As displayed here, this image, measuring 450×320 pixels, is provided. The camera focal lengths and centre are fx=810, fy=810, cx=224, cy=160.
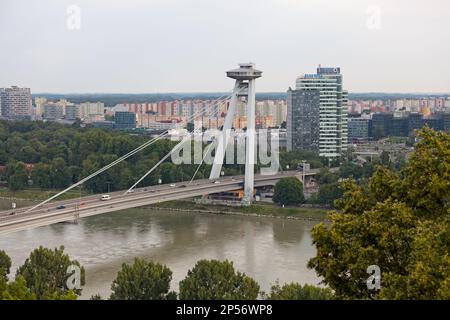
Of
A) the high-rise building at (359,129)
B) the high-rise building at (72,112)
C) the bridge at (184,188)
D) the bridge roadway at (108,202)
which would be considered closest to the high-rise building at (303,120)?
the bridge at (184,188)

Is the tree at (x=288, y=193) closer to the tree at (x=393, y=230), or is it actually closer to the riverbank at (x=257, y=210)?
the riverbank at (x=257, y=210)

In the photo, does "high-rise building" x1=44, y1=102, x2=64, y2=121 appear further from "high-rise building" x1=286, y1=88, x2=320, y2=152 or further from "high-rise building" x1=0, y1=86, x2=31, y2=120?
"high-rise building" x1=286, y1=88, x2=320, y2=152

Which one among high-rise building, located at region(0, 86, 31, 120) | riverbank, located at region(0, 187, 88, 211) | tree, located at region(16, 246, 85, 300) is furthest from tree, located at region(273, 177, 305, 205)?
high-rise building, located at region(0, 86, 31, 120)

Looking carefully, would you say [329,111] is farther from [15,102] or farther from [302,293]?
[15,102]

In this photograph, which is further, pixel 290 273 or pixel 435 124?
pixel 435 124
